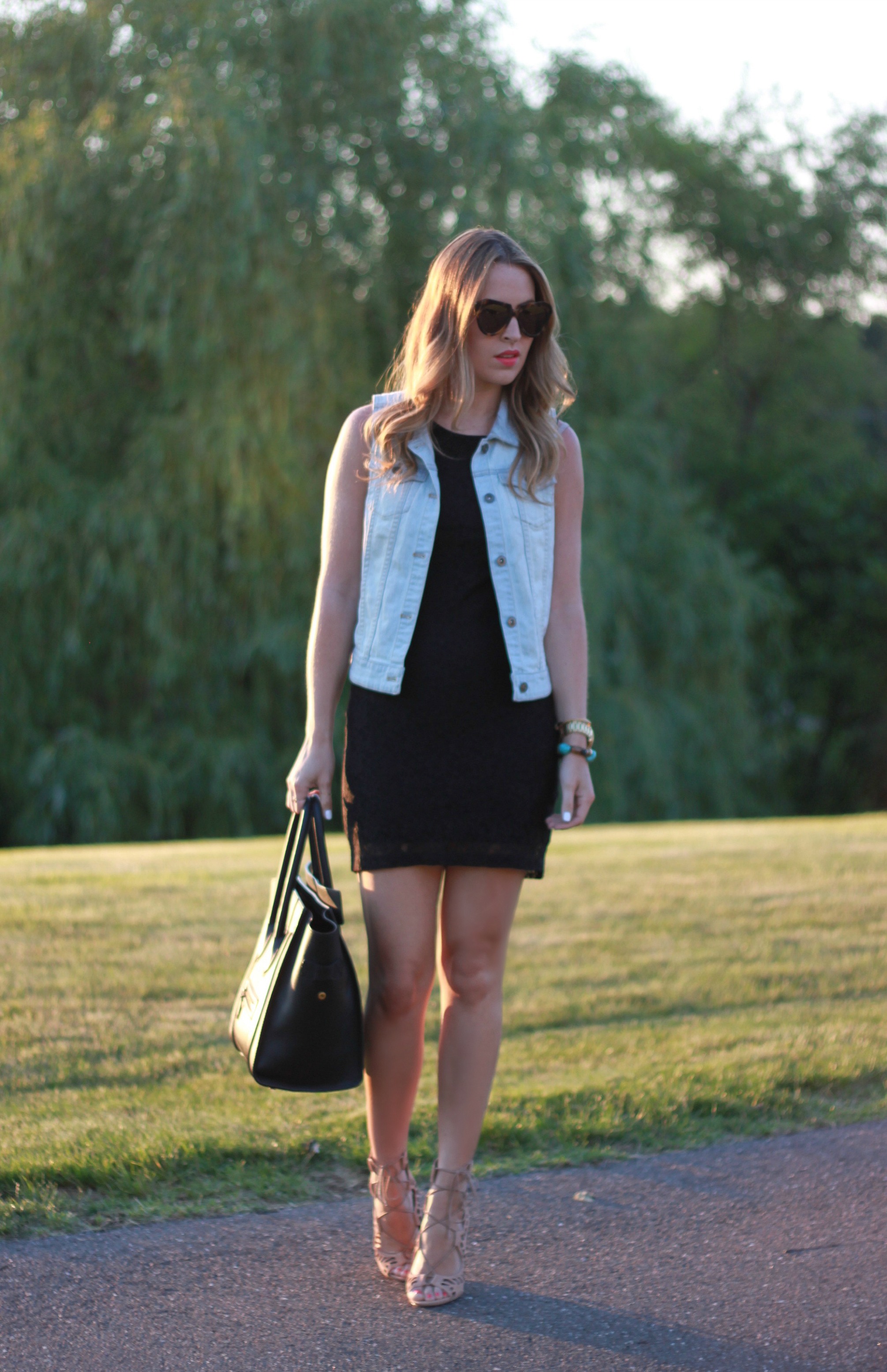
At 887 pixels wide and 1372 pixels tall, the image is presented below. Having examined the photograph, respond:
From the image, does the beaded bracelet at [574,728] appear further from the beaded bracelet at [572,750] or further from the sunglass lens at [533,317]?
the sunglass lens at [533,317]

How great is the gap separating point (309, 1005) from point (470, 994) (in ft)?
1.16

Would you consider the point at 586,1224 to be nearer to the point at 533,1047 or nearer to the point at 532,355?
the point at 533,1047

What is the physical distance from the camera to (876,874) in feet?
22.6

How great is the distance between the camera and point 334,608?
2.64 metres

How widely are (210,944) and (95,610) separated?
6.09m

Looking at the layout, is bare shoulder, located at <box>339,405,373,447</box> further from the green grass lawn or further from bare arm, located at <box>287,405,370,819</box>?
the green grass lawn

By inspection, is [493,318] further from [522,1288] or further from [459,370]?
[522,1288]

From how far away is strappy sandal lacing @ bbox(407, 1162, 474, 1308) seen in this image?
2494 millimetres

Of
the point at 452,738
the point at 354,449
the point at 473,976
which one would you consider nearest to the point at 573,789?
the point at 452,738

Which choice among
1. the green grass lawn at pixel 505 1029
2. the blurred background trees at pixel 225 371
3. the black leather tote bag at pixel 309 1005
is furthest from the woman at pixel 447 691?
the blurred background trees at pixel 225 371

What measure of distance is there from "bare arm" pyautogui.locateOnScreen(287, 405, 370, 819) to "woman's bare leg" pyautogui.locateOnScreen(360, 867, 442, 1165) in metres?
0.22

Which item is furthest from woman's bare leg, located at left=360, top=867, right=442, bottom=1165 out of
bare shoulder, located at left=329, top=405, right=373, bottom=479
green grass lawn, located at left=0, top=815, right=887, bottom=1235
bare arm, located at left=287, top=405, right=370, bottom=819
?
bare shoulder, located at left=329, top=405, right=373, bottom=479

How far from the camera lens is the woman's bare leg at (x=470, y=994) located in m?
2.59

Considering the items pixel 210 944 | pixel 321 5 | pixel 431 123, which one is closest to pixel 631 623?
pixel 431 123
